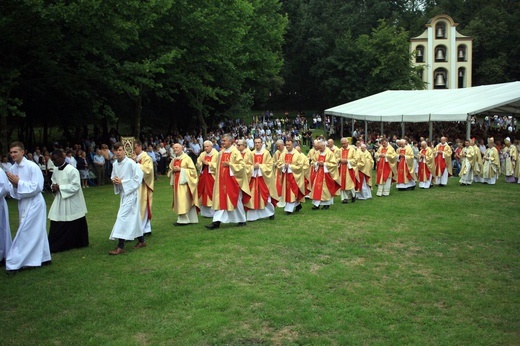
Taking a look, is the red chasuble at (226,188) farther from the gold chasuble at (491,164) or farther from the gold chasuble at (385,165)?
the gold chasuble at (491,164)

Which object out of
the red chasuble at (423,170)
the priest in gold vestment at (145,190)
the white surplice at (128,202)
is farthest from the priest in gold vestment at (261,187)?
the red chasuble at (423,170)

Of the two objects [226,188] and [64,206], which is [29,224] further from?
[226,188]

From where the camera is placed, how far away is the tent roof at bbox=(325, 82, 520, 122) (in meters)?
26.8

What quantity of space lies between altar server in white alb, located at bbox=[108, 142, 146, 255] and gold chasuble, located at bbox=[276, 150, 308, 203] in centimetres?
524

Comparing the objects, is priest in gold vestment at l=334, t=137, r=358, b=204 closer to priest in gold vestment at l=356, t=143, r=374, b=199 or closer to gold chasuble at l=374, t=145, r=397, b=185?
priest in gold vestment at l=356, t=143, r=374, b=199

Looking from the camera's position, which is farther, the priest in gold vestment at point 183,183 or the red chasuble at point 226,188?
the priest in gold vestment at point 183,183

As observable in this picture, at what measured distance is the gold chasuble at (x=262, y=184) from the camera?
44.5 ft

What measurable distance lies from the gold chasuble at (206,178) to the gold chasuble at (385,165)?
7395 mm

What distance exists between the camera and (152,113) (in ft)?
133

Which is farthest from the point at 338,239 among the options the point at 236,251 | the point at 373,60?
the point at 373,60

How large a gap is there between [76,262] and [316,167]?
316 inches

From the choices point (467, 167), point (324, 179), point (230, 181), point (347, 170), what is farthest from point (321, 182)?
point (467, 167)

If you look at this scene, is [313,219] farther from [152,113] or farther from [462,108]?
[152,113]

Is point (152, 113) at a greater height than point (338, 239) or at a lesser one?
greater
